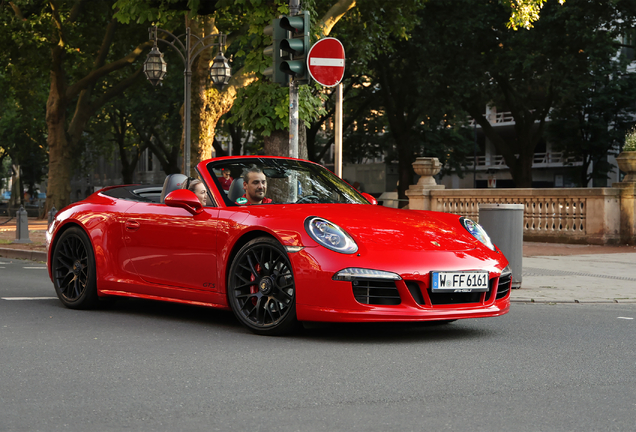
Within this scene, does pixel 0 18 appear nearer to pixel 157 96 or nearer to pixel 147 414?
pixel 157 96

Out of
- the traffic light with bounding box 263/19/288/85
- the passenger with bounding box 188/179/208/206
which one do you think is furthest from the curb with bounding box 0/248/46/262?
the passenger with bounding box 188/179/208/206

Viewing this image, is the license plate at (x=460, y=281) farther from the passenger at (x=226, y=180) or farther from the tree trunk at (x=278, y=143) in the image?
the tree trunk at (x=278, y=143)

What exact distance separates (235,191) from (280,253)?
967 mm

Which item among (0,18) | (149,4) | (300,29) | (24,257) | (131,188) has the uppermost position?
(0,18)

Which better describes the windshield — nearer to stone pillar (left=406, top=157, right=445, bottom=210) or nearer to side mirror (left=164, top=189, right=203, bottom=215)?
side mirror (left=164, top=189, right=203, bottom=215)

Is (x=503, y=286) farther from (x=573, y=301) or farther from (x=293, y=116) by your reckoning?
(x=293, y=116)

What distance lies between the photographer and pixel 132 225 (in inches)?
289

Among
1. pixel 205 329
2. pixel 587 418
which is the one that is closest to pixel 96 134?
pixel 205 329

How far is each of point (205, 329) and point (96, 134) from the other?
45697mm

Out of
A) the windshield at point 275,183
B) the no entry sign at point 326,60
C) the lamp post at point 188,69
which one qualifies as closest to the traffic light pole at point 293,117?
the no entry sign at point 326,60

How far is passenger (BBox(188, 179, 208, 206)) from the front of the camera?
697 centimetres

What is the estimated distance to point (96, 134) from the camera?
1988 inches

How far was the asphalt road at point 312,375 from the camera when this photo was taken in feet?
13.0

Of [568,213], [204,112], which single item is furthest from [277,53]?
[568,213]
